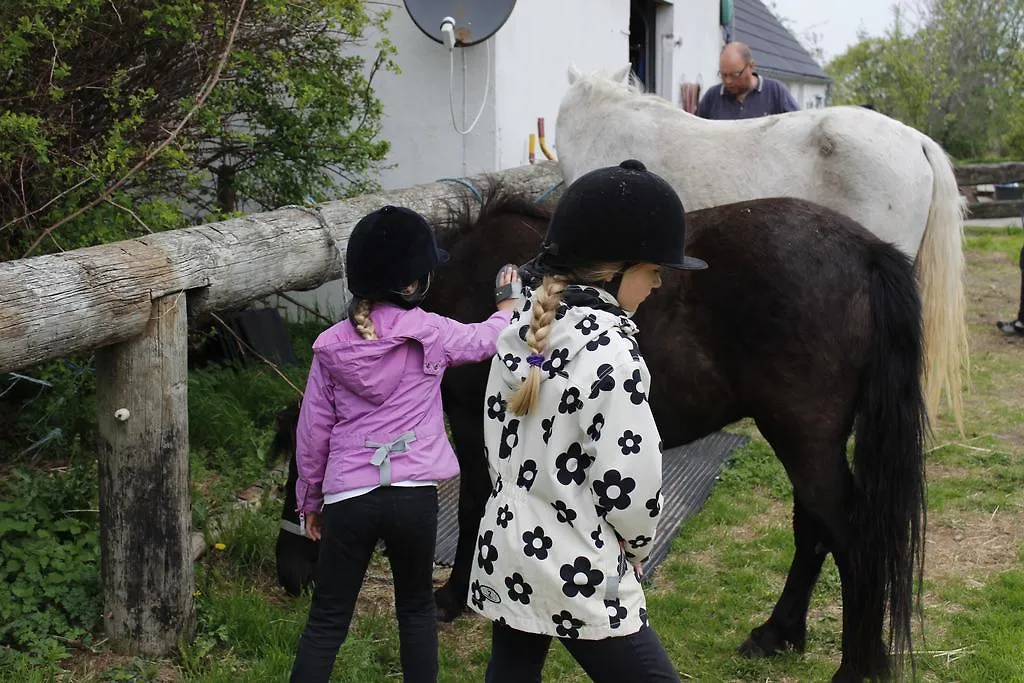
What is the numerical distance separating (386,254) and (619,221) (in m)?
0.80

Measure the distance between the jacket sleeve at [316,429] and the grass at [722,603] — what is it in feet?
2.54

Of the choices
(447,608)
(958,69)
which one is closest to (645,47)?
(447,608)

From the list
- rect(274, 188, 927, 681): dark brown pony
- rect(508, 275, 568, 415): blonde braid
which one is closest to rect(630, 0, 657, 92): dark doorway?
rect(274, 188, 927, 681): dark brown pony

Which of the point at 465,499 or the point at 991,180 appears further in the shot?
the point at 991,180

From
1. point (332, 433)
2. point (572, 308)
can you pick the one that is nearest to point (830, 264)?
point (572, 308)

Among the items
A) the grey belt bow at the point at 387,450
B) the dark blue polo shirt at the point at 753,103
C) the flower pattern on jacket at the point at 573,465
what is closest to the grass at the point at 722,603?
the grey belt bow at the point at 387,450

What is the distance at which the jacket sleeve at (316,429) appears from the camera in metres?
2.61

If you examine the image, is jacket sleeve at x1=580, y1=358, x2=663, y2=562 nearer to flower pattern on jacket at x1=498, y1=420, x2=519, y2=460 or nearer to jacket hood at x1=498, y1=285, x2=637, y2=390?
jacket hood at x1=498, y1=285, x2=637, y2=390

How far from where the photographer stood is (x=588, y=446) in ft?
6.08

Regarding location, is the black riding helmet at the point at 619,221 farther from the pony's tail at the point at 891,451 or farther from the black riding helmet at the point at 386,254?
the pony's tail at the point at 891,451

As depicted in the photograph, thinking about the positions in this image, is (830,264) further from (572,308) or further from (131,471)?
(131,471)

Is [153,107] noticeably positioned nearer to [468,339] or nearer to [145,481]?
[145,481]

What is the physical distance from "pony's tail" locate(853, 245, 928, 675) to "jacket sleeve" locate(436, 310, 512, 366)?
1128 mm

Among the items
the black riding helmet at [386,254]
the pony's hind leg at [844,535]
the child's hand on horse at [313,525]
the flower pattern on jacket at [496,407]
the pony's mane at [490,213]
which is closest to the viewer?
the flower pattern on jacket at [496,407]
